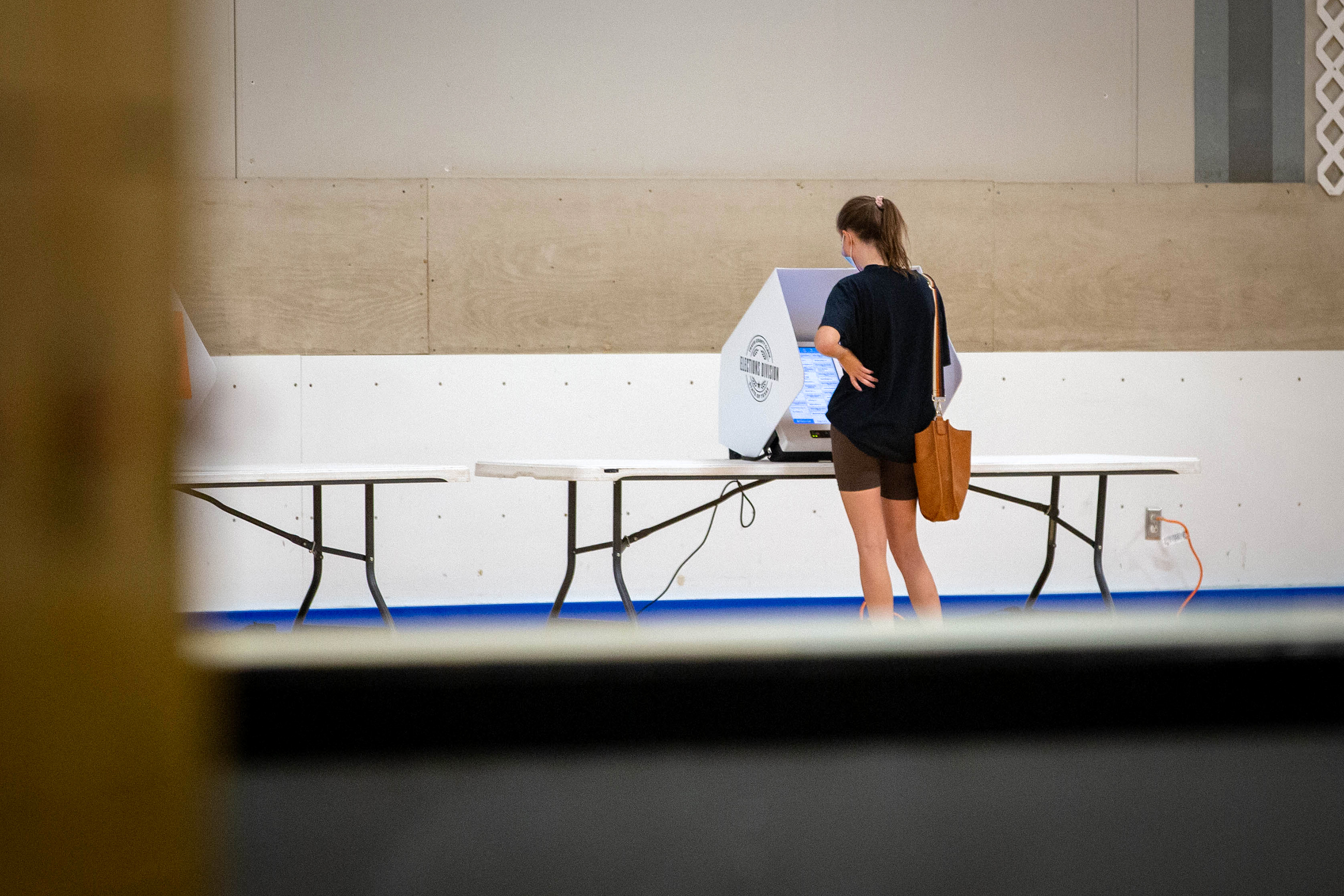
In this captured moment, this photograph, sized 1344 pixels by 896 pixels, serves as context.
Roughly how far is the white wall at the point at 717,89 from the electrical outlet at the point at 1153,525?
60.6 inches

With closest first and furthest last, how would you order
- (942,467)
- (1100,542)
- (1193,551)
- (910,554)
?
(942,467), (910,554), (1100,542), (1193,551)

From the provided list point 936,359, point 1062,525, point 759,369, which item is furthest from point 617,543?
point 1062,525

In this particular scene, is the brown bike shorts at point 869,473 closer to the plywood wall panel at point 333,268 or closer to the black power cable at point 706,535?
the black power cable at point 706,535

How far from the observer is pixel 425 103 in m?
3.91

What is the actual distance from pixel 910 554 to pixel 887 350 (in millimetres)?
530

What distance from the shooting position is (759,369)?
2.58 meters

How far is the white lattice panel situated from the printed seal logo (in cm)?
336

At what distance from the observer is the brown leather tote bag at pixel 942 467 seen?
7.32 feet

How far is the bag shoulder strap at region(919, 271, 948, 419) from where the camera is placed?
89.8 inches

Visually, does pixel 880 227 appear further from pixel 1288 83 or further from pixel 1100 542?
pixel 1288 83

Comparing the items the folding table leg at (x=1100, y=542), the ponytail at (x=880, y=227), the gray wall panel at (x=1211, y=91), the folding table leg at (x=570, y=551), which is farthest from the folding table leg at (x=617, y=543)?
the gray wall panel at (x=1211, y=91)

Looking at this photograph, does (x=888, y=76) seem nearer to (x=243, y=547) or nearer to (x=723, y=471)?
(x=723, y=471)

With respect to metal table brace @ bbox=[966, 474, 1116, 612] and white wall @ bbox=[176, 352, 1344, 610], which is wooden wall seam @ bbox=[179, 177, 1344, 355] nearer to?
white wall @ bbox=[176, 352, 1344, 610]

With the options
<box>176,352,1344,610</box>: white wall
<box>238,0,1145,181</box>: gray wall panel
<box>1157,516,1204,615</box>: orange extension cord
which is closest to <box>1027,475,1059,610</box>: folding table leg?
<box>176,352,1344,610</box>: white wall
